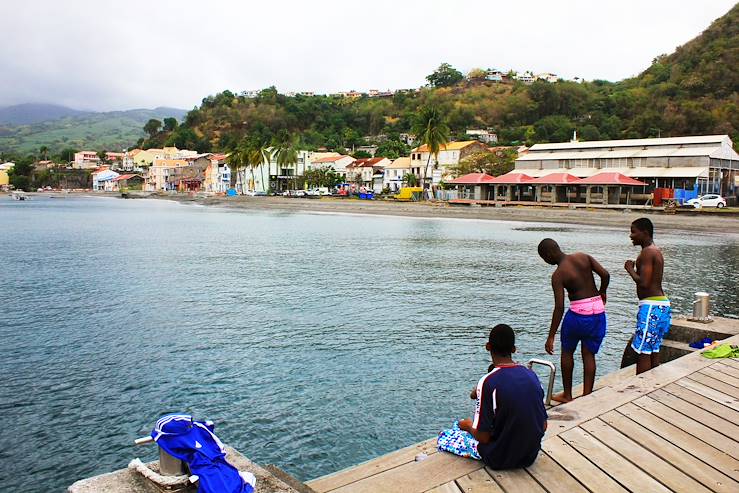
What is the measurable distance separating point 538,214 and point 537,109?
85404 millimetres

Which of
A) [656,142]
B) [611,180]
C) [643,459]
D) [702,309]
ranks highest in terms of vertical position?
[656,142]

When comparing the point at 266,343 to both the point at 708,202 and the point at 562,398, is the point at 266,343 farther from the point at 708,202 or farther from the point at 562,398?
the point at 708,202

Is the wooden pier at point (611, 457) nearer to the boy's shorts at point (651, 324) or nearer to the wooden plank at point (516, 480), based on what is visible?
the wooden plank at point (516, 480)

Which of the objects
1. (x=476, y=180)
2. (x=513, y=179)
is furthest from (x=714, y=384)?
(x=476, y=180)

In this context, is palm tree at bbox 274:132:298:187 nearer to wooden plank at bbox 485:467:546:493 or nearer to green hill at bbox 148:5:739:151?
green hill at bbox 148:5:739:151

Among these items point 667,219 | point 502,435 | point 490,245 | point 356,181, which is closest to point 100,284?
Result: point 502,435

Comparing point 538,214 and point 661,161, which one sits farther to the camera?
point 661,161

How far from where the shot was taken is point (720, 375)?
6.79 metres

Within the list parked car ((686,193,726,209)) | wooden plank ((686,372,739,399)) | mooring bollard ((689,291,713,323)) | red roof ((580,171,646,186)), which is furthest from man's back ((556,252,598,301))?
red roof ((580,171,646,186))

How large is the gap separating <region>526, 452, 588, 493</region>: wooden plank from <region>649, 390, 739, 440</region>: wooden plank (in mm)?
1787

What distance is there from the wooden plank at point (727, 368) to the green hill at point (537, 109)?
79.9m

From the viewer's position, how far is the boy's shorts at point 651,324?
7238mm

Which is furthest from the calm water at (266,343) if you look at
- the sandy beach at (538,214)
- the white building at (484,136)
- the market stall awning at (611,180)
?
the white building at (484,136)

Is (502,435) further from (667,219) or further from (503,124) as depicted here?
(503,124)
